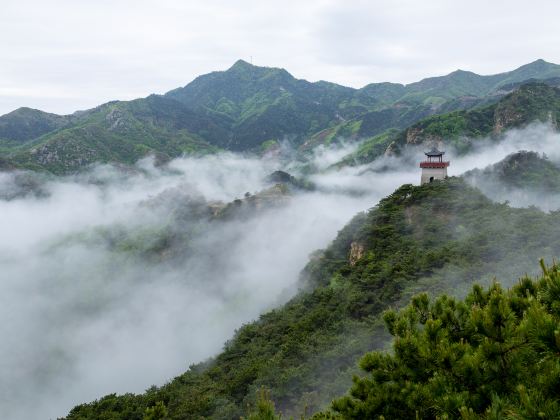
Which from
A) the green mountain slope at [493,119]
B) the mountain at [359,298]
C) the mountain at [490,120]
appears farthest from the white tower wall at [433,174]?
the green mountain slope at [493,119]

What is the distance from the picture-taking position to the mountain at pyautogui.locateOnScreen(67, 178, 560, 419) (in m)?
26.0

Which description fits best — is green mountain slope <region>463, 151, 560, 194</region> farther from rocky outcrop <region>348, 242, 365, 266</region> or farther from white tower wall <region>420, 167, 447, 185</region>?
rocky outcrop <region>348, 242, 365, 266</region>

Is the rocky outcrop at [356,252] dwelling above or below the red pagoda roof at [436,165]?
below

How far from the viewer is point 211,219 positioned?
4299 inches

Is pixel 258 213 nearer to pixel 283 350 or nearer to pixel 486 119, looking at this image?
pixel 283 350

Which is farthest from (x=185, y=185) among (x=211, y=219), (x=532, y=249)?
(x=532, y=249)

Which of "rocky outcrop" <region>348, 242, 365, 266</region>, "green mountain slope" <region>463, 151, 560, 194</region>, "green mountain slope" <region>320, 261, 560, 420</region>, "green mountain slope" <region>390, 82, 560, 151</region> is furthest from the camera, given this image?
"green mountain slope" <region>390, 82, 560, 151</region>

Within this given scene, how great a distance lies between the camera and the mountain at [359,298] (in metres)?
26.0

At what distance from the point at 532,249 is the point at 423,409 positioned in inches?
981

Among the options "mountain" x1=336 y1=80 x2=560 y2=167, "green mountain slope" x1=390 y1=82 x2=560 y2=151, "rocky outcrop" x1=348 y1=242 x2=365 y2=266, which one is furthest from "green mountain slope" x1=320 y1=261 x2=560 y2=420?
"green mountain slope" x1=390 y1=82 x2=560 y2=151

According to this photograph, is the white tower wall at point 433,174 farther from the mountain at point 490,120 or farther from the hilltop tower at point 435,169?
the mountain at point 490,120

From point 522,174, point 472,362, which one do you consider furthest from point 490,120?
point 472,362

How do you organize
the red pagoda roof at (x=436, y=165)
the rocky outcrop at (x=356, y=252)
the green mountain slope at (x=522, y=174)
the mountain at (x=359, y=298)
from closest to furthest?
1. the mountain at (x=359, y=298)
2. the rocky outcrop at (x=356, y=252)
3. the red pagoda roof at (x=436, y=165)
4. the green mountain slope at (x=522, y=174)

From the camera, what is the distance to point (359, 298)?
3519 centimetres
